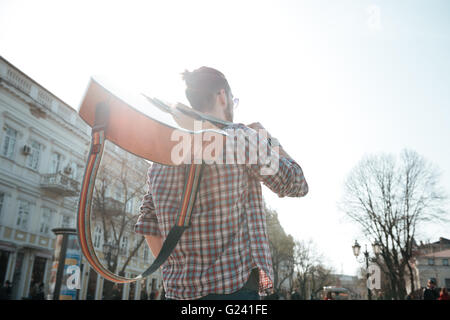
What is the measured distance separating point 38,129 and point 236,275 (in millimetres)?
25739

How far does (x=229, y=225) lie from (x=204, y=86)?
0.66 metres

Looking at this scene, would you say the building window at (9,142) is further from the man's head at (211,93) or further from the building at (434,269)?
the building at (434,269)

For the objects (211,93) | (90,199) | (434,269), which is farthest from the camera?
(434,269)

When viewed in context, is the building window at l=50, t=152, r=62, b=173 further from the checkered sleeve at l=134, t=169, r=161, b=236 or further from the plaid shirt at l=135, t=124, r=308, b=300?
the plaid shirt at l=135, t=124, r=308, b=300

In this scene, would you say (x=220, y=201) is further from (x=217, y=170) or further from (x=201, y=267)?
(x=201, y=267)

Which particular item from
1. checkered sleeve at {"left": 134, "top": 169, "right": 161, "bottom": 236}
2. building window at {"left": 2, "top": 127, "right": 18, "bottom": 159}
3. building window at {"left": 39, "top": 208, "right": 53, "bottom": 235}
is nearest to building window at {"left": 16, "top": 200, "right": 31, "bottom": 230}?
building window at {"left": 39, "top": 208, "right": 53, "bottom": 235}

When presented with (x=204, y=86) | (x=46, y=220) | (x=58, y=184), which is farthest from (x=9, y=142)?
(x=204, y=86)

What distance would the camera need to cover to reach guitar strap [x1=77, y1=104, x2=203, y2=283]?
3.22 ft

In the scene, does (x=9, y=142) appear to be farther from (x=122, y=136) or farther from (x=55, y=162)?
(x=122, y=136)

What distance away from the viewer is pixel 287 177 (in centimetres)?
139

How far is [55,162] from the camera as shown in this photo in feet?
84.9

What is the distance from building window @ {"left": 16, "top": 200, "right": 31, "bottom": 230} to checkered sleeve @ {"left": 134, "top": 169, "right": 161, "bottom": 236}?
79.3 ft

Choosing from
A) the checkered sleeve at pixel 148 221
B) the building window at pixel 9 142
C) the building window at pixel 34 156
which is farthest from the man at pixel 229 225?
the building window at pixel 34 156
